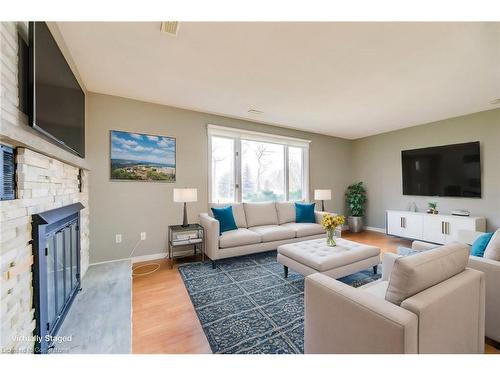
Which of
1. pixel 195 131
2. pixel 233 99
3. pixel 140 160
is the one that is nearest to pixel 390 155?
pixel 233 99

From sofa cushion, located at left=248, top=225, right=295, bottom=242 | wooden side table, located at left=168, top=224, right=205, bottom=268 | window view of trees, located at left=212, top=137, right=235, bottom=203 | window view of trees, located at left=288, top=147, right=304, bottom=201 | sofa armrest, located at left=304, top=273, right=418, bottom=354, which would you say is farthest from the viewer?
window view of trees, located at left=288, top=147, right=304, bottom=201

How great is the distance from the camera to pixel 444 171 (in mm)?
4098

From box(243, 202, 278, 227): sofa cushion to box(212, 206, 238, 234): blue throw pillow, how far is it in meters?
0.43

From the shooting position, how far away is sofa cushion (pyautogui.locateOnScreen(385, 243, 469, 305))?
3.36ft

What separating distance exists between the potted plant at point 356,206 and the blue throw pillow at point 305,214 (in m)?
1.79

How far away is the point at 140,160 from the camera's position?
10.6 feet

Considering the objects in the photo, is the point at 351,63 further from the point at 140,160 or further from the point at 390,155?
the point at 390,155

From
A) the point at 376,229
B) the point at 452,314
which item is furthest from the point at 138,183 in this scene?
the point at 376,229

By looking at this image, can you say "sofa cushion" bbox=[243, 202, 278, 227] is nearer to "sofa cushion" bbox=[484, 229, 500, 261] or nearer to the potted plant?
the potted plant

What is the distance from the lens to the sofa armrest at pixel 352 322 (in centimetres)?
88

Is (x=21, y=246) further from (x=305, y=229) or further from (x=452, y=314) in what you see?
(x=305, y=229)

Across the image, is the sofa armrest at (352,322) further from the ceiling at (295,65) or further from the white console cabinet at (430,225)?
the white console cabinet at (430,225)

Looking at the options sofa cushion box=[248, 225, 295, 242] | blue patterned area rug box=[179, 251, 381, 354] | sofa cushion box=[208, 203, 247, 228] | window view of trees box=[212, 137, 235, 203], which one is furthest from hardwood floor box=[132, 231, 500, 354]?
window view of trees box=[212, 137, 235, 203]

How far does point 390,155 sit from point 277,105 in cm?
325
